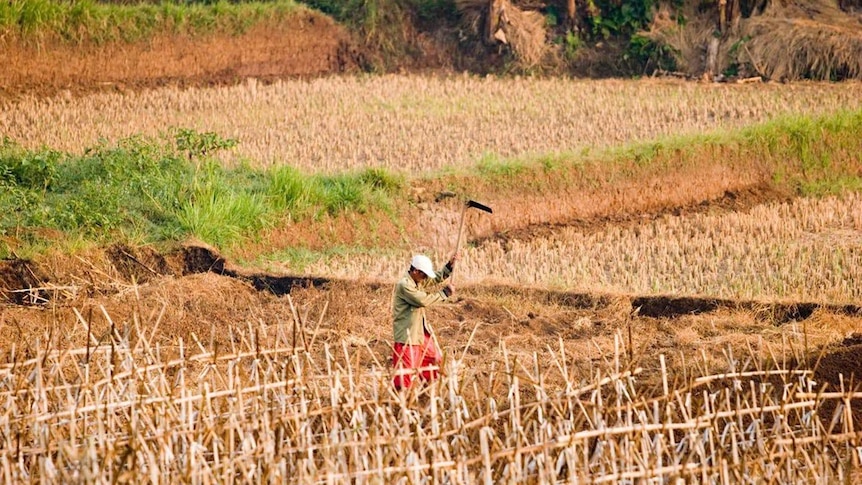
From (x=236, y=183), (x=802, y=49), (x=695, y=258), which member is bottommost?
(x=802, y=49)

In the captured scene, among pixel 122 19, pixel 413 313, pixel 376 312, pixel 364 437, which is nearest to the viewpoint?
pixel 364 437

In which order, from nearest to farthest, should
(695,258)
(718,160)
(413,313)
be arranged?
(413,313) → (695,258) → (718,160)

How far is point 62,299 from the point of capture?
11.3 m

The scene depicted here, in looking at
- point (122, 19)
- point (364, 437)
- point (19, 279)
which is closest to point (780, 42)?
point (122, 19)

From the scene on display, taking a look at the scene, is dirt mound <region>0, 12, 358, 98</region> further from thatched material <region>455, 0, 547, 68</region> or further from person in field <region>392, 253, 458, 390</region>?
person in field <region>392, 253, 458, 390</region>

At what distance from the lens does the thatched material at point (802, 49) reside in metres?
21.8

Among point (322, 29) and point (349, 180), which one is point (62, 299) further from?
point (322, 29)

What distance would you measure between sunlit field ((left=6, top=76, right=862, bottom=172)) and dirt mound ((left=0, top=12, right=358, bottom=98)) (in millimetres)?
690

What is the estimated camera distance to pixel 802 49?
2197cm

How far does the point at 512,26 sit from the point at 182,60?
569 centimetres

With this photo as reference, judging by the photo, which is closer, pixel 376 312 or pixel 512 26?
pixel 376 312

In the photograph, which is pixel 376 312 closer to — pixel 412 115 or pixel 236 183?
pixel 236 183

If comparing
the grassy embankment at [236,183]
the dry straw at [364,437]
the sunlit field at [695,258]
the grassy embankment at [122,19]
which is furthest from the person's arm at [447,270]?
the grassy embankment at [122,19]

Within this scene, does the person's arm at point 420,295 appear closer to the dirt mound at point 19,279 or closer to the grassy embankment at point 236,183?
the dirt mound at point 19,279
